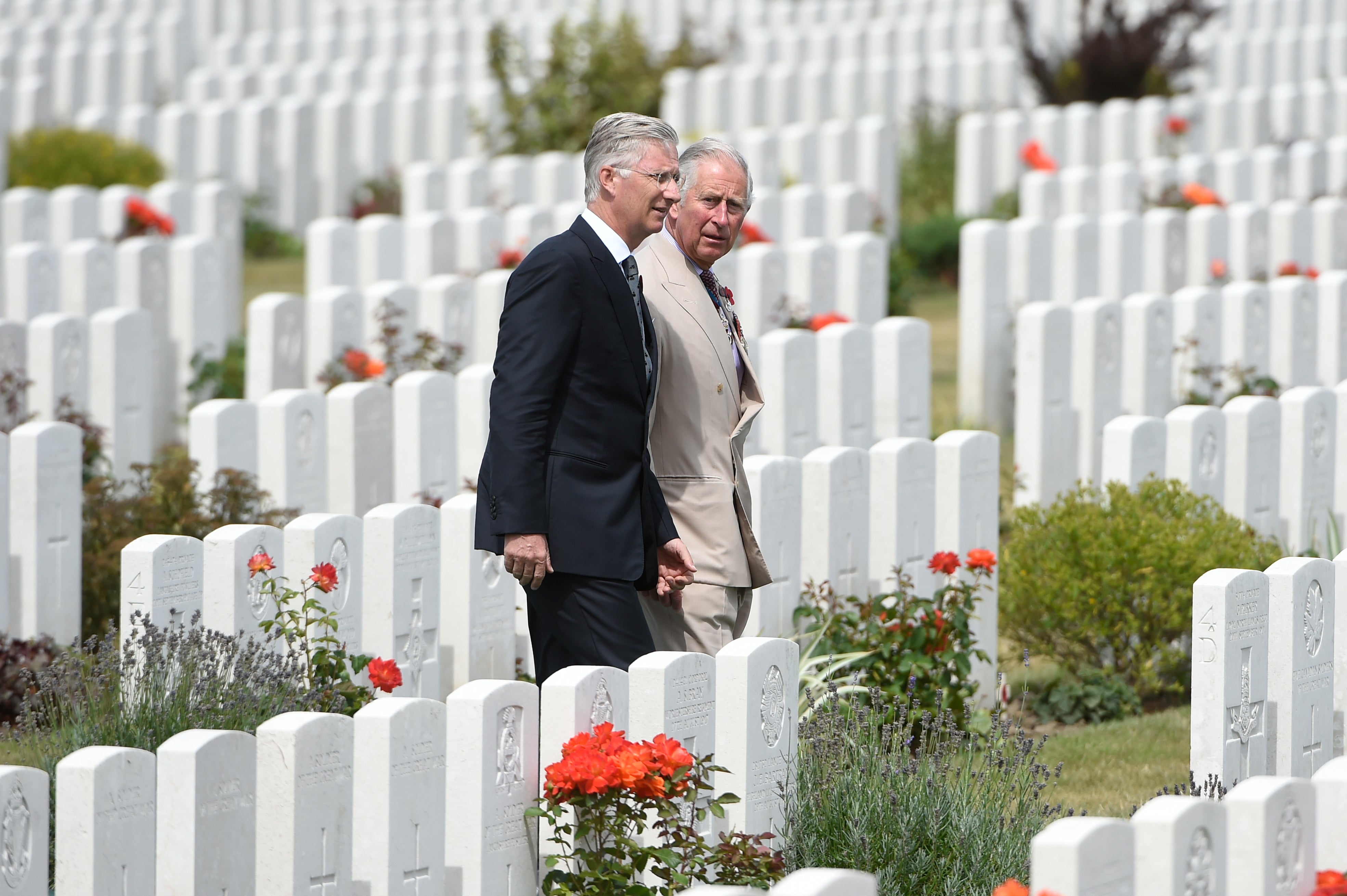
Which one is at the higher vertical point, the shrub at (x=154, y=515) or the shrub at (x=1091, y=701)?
the shrub at (x=154, y=515)

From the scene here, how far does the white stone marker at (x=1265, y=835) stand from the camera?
9.92ft

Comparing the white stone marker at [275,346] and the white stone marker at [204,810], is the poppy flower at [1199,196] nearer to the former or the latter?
the white stone marker at [275,346]

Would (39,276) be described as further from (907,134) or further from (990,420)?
(907,134)

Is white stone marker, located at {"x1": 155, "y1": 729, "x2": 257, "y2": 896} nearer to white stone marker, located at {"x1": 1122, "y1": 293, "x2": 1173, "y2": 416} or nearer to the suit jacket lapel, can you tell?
the suit jacket lapel

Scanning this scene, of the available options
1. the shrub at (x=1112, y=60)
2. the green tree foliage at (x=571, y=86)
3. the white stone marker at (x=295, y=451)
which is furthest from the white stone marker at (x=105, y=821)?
the shrub at (x=1112, y=60)

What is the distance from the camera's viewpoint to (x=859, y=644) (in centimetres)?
536

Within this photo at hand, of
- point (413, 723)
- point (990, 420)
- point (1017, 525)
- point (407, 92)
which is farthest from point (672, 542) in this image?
point (407, 92)

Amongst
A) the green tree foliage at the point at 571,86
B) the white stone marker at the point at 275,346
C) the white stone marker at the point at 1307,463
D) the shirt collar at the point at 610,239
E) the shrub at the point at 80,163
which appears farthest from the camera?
the green tree foliage at the point at 571,86

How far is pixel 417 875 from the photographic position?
11.4 ft

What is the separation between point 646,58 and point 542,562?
11.1m

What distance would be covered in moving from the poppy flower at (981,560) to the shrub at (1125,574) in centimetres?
39

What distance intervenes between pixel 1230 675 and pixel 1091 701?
1.47 metres

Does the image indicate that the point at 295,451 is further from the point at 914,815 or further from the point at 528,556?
the point at 914,815

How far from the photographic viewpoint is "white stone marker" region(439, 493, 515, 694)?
5.04 m
